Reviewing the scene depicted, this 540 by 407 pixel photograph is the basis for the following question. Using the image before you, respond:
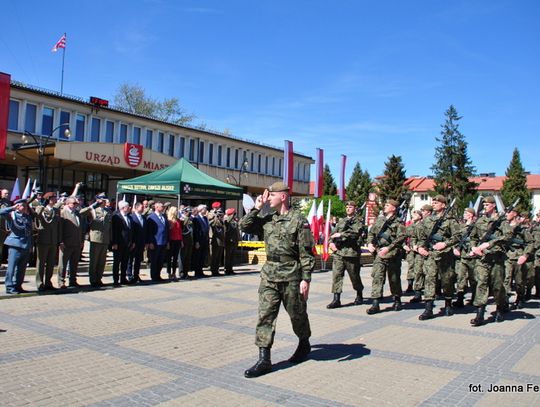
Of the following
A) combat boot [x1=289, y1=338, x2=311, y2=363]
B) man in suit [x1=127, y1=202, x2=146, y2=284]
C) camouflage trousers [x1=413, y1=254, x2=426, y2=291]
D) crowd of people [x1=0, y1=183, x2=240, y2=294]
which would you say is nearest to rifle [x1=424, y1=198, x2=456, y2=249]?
camouflage trousers [x1=413, y1=254, x2=426, y2=291]

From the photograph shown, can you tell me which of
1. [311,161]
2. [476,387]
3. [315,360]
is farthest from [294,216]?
[311,161]

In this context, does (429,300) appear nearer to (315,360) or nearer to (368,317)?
(368,317)

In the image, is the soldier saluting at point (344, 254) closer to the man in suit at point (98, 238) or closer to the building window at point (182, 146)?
the man in suit at point (98, 238)

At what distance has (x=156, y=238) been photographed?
1292cm

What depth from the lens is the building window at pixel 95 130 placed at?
35.9 meters

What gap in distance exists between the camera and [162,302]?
9.74 m

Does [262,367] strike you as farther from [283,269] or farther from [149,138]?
[149,138]

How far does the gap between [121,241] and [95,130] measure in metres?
26.7

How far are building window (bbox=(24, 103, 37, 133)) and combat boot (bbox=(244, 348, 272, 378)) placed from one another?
30.8 metres

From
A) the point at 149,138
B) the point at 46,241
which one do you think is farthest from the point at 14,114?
the point at 46,241

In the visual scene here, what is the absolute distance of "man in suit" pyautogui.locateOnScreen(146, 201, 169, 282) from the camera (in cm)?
1284

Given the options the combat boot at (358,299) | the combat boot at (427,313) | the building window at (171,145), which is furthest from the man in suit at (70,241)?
the building window at (171,145)

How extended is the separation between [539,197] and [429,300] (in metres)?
92.5

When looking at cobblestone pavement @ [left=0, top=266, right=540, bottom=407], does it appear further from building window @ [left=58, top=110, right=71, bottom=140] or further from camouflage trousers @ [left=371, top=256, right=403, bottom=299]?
building window @ [left=58, top=110, right=71, bottom=140]
